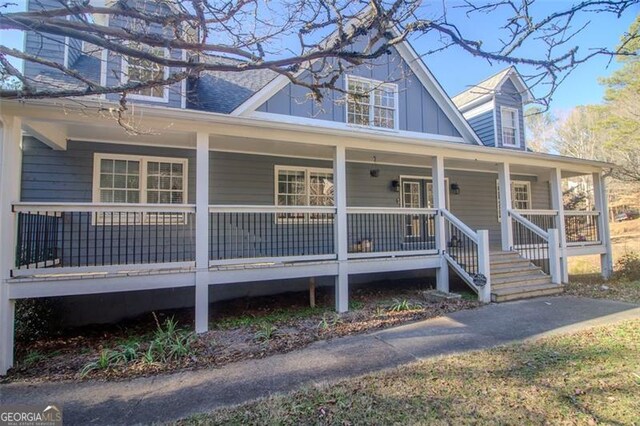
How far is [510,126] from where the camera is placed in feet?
40.7

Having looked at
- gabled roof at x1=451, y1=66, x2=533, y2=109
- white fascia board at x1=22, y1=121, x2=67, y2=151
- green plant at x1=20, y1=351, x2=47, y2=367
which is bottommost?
green plant at x1=20, y1=351, x2=47, y2=367

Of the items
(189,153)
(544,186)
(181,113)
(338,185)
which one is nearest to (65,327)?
(189,153)

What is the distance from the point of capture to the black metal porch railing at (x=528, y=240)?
28.9 feet

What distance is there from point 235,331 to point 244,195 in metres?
3.54

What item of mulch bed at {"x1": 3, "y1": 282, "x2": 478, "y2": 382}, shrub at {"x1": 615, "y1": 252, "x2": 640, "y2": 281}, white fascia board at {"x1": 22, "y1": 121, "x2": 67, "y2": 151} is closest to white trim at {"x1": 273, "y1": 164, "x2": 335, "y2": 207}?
mulch bed at {"x1": 3, "y1": 282, "x2": 478, "y2": 382}

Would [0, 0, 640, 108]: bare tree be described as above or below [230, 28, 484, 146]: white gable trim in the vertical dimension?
below

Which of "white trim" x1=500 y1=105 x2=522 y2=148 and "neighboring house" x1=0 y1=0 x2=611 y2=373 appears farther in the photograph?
"white trim" x1=500 y1=105 x2=522 y2=148

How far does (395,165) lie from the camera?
10148 millimetres

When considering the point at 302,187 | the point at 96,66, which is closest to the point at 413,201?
the point at 302,187

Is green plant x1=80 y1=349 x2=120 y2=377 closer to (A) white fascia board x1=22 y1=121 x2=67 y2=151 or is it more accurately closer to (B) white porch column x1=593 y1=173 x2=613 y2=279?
(A) white fascia board x1=22 y1=121 x2=67 y2=151

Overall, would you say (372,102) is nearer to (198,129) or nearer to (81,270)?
(198,129)

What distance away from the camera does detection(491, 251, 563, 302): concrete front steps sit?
24.2 ft

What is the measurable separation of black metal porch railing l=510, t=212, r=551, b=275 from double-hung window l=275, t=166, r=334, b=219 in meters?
4.98

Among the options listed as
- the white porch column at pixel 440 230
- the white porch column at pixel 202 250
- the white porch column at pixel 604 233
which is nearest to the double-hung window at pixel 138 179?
the white porch column at pixel 202 250
